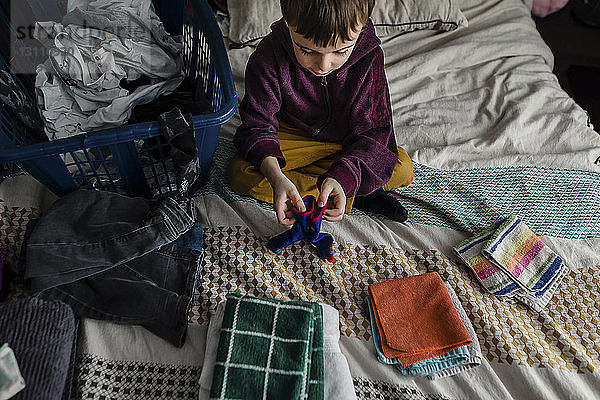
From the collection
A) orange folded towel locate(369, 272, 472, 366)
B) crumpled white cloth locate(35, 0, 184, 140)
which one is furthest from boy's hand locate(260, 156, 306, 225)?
crumpled white cloth locate(35, 0, 184, 140)

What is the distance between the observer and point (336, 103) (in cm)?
108

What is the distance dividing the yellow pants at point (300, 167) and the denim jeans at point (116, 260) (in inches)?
5.8

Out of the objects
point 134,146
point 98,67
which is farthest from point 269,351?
point 98,67

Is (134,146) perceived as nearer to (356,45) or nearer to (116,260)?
(116,260)

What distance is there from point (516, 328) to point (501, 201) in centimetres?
30

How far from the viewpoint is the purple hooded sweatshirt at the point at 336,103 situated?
1019 mm

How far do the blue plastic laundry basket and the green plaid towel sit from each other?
0.33 m

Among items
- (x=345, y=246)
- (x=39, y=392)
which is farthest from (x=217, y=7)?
(x=39, y=392)

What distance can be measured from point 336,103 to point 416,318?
1.51 feet

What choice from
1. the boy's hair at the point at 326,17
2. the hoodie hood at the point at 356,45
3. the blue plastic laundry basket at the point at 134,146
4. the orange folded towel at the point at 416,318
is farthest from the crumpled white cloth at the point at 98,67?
the orange folded towel at the point at 416,318

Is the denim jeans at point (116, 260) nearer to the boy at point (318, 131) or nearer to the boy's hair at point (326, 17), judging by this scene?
the boy at point (318, 131)

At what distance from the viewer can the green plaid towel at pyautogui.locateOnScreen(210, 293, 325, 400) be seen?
804 mm

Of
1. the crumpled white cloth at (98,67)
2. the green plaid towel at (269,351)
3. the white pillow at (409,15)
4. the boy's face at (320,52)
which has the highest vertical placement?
the boy's face at (320,52)

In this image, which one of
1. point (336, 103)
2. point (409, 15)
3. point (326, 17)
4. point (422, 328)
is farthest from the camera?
point (409, 15)
